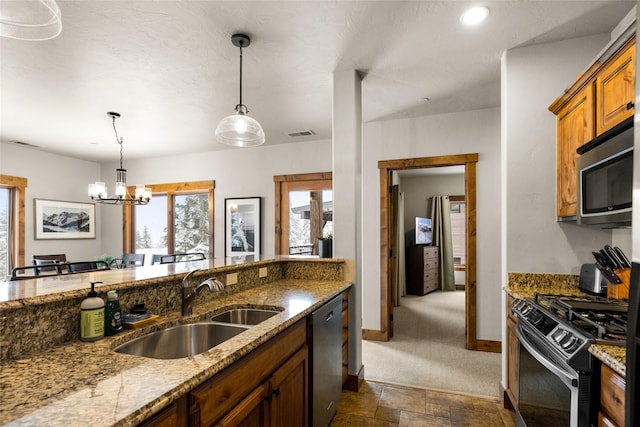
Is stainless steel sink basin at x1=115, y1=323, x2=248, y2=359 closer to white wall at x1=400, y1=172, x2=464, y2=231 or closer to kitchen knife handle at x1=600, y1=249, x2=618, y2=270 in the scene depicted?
kitchen knife handle at x1=600, y1=249, x2=618, y2=270

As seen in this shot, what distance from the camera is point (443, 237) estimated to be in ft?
24.2

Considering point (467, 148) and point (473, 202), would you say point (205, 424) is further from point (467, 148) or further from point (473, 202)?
point (467, 148)

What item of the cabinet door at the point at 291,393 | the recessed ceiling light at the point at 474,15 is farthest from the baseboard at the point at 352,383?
the recessed ceiling light at the point at 474,15

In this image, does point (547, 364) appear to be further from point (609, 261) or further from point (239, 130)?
point (239, 130)

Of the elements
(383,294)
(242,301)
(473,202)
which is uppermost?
(473,202)

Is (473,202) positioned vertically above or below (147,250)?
above

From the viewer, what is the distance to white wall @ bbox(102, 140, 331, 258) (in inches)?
202

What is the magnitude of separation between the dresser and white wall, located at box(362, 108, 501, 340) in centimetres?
290

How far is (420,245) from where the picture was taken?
686 centimetres

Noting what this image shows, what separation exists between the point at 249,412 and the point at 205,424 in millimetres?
270

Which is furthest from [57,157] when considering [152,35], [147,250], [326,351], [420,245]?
[420,245]

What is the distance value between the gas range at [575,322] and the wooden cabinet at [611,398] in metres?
→ 0.09

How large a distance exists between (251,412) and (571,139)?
249cm

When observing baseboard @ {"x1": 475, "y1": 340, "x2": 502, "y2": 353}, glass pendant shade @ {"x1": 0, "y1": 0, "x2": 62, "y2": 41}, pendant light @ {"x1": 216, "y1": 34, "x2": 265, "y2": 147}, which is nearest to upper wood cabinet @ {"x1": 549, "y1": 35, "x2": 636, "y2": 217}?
baseboard @ {"x1": 475, "y1": 340, "x2": 502, "y2": 353}
